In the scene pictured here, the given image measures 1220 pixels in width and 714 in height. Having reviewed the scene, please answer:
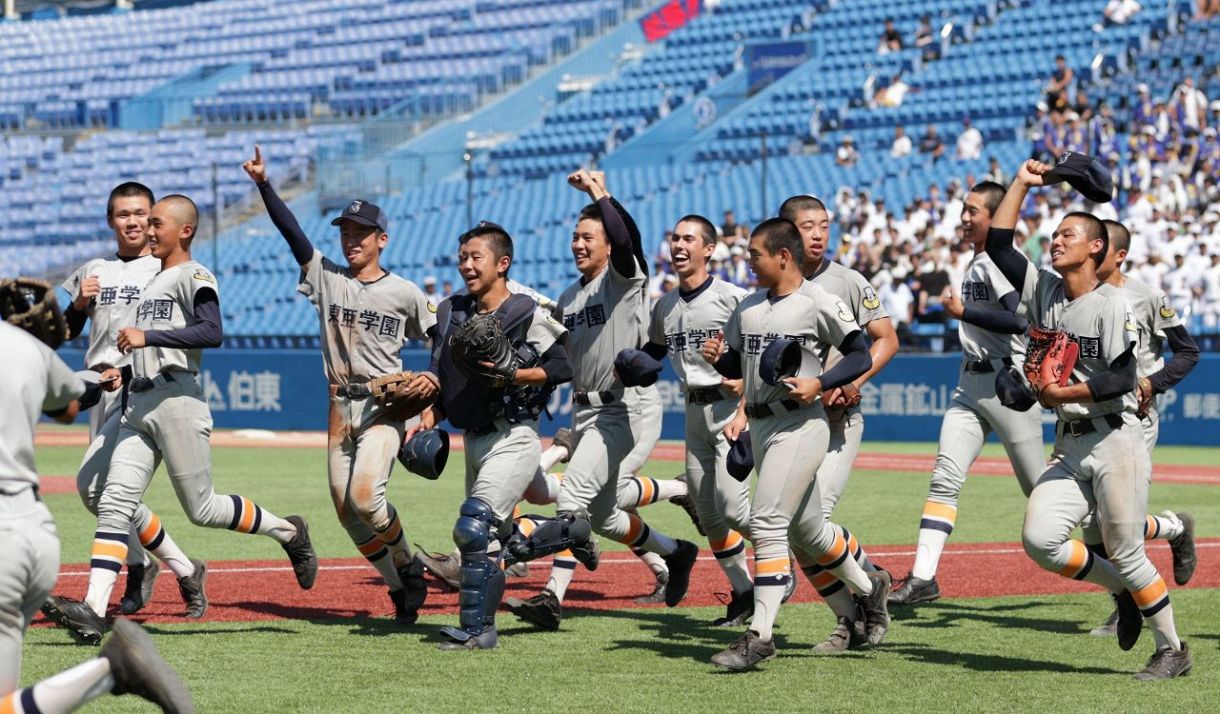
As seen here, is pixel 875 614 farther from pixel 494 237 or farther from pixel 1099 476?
pixel 494 237

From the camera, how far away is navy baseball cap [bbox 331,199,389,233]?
8734 millimetres

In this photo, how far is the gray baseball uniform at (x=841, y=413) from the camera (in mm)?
8664

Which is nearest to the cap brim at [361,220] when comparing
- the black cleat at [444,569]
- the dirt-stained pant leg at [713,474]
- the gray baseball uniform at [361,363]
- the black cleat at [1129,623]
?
the gray baseball uniform at [361,363]

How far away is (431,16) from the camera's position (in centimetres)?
4653

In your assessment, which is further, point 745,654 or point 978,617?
point 978,617

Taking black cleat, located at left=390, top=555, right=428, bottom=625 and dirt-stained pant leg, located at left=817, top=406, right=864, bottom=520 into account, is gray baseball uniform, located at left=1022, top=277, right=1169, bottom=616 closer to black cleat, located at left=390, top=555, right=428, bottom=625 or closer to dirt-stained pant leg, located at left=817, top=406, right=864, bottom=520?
dirt-stained pant leg, located at left=817, top=406, right=864, bottom=520

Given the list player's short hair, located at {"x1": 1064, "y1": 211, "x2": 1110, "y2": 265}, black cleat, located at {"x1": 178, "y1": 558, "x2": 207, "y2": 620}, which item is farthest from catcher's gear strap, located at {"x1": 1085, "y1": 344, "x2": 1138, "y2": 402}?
black cleat, located at {"x1": 178, "y1": 558, "x2": 207, "y2": 620}

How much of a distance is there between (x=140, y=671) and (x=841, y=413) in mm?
4754

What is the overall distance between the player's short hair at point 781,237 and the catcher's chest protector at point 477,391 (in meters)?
1.40

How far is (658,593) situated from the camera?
32.6 ft

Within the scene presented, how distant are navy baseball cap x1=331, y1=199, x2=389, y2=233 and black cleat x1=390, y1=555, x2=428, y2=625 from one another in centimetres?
179

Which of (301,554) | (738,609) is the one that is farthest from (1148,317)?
(301,554)

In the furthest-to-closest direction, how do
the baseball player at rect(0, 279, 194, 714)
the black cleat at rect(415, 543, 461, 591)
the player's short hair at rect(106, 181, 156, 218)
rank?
the black cleat at rect(415, 543, 461, 591)
the player's short hair at rect(106, 181, 156, 218)
the baseball player at rect(0, 279, 194, 714)

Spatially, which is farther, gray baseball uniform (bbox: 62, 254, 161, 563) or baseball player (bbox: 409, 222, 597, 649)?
gray baseball uniform (bbox: 62, 254, 161, 563)
